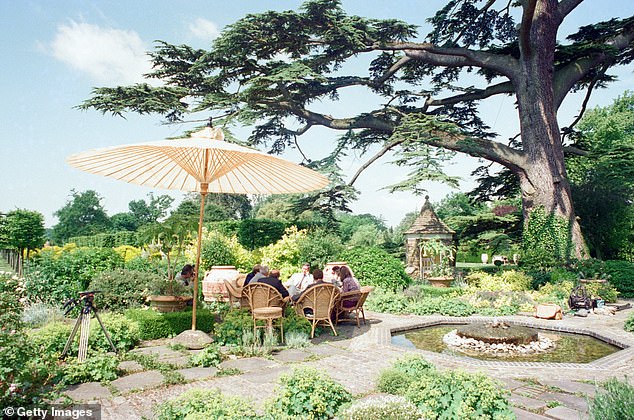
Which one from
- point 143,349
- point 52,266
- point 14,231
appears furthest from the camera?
point 14,231

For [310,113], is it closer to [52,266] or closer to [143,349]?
[52,266]

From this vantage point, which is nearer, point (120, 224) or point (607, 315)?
point (607, 315)

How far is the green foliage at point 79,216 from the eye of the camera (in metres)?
62.0

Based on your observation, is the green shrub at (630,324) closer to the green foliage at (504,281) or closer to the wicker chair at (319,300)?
the green foliage at (504,281)

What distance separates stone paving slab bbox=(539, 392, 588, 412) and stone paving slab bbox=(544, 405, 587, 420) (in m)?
0.13

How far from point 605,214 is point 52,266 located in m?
21.3

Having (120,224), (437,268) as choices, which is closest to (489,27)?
(437,268)

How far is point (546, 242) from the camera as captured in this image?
642 inches

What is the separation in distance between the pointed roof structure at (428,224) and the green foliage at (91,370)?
1403 centimetres

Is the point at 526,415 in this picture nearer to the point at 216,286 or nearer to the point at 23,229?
the point at 216,286

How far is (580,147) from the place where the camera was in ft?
65.3

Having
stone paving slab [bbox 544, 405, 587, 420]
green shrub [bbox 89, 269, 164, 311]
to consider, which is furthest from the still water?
green shrub [bbox 89, 269, 164, 311]

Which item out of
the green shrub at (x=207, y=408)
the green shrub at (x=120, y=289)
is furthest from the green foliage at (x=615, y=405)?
the green shrub at (x=120, y=289)

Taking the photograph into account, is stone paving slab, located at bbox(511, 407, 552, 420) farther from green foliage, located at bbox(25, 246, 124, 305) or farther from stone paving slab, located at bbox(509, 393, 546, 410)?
green foliage, located at bbox(25, 246, 124, 305)
